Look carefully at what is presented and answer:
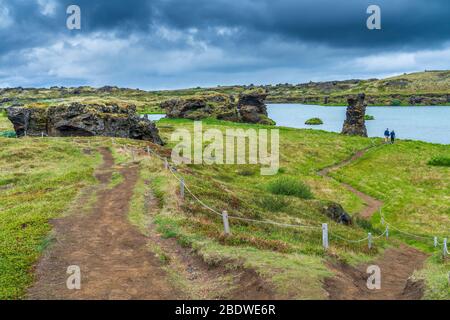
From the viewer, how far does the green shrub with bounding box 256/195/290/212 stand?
3603 cm

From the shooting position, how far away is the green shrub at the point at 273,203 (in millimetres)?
36031

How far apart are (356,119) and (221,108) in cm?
4061

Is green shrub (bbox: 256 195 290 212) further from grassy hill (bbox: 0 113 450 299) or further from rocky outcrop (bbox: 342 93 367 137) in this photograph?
rocky outcrop (bbox: 342 93 367 137)

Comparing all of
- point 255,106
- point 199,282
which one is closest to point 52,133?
point 199,282

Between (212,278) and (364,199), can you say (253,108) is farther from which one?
(212,278)

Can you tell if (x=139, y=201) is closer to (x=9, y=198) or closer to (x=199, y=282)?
(x=9, y=198)


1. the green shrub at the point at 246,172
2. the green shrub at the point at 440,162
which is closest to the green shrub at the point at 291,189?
the green shrub at the point at 246,172

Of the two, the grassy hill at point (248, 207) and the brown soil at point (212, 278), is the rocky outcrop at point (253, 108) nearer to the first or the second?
the grassy hill at point (248, 207)

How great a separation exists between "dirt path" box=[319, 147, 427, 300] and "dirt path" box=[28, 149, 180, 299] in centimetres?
606

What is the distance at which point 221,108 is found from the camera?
4983 inches

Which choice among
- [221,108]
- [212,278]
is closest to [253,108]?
[221,108]

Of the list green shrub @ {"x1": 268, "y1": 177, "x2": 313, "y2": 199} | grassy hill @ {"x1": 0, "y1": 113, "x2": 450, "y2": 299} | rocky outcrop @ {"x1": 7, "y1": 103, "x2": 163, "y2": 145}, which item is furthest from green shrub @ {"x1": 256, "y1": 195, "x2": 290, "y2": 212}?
rocky outcrop @ {"x1": 7, "y1": 103, "x2": 163, "y2": 145}

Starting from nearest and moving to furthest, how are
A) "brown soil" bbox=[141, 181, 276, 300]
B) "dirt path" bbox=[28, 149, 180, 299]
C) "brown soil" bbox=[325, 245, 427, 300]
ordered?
"brown soil" bbox=[141, 181, 276, 300] → "brown soil" bbox=[325, 245, 427, 300] → "dirt path" bbox=[28, 149, 180, 299]

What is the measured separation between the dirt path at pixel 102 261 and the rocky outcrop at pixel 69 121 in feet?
139
